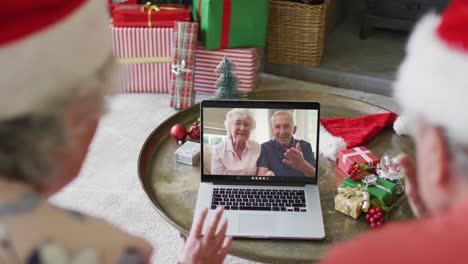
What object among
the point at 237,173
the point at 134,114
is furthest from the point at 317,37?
the point at 237,173

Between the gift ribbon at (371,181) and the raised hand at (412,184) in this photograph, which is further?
the gift ribbon at (371,181)

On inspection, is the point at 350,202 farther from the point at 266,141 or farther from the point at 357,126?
the point at 357,126

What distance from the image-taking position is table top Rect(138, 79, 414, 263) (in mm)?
1347

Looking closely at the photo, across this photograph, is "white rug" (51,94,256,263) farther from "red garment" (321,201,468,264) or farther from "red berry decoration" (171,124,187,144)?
"red garment" (321,201,468,264)

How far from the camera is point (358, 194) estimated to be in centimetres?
146

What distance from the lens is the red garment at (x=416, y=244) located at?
1.63 feet

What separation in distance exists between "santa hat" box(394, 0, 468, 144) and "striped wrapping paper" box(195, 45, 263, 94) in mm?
2067

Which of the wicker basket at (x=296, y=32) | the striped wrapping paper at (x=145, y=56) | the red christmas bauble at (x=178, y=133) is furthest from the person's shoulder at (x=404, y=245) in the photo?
the wicker basket at (x=296, y=32)

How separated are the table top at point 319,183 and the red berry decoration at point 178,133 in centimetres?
2

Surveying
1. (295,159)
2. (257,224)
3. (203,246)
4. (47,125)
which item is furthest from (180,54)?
(47,125)

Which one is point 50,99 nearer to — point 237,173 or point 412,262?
point 412,262

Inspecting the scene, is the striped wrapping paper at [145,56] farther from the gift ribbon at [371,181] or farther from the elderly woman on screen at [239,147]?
the gift ribbon at [371,181]

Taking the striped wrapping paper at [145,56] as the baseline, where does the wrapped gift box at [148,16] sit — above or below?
above

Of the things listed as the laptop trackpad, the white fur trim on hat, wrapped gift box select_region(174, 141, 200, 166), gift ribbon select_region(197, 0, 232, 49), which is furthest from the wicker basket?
the laptop trackpad
